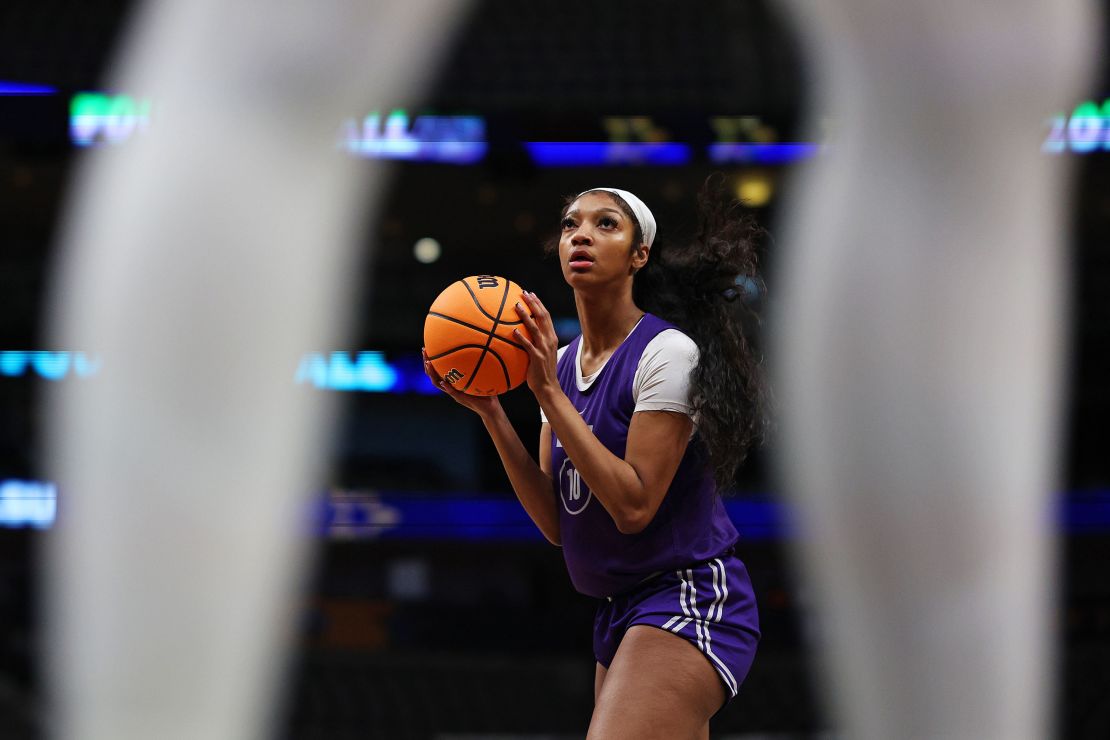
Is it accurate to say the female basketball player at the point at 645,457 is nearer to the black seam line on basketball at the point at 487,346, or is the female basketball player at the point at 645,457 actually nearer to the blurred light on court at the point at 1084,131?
the black seam line on basketball at the point at 487,346

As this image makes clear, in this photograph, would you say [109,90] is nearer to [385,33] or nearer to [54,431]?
[54,431]

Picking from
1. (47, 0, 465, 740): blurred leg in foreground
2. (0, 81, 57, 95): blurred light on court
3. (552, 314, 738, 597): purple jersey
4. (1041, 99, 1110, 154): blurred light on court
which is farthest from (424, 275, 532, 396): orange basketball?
(0, 81, 57, 95): blurred light on court

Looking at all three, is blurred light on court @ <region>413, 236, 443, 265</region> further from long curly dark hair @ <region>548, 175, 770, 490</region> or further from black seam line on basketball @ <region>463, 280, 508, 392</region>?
black seam line on basketball @ <region>463, 280, 508, 392</region>

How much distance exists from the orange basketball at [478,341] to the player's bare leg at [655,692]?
56cm

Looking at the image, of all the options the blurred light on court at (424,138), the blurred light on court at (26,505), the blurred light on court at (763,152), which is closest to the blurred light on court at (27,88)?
the blurred light on court at (424,138)

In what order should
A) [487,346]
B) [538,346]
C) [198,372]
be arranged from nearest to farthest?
[538,346], [487,346], [198,372]

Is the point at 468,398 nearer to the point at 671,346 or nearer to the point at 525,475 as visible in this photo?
the point at 525,475

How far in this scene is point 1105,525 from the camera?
7.71 metres

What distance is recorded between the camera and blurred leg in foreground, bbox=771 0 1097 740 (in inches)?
180

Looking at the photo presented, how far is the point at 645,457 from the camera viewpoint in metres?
2.23

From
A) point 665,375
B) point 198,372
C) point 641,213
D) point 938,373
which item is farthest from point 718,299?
point 938,373

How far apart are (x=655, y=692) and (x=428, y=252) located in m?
6.07

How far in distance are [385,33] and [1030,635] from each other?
11.4 feet

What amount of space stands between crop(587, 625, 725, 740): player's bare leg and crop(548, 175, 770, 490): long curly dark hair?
1.20 feet
